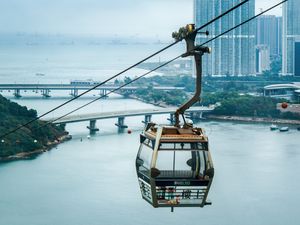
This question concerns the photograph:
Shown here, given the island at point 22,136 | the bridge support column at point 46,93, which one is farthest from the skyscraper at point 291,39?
the island at point 22,136

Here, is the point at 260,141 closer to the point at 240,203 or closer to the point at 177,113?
the point at 240,203

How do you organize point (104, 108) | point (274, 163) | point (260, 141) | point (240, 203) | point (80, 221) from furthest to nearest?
point (104, 108), point (260, 141), point (274, 163), point (240, 203), point (80, 221)

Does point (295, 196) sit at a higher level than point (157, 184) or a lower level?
lower

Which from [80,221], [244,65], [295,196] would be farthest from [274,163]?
[244,65]

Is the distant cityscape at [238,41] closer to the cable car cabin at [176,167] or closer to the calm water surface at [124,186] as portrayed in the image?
the calm water surface at [124,186]

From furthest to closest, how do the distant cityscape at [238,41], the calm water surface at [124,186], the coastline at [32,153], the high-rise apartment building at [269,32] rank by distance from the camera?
1. the high-rise apartment building at [269,32]
2. the distant cityscape at [238,41]
3. the coastline at [32,153]
4. the calm water surface at [124,186]
